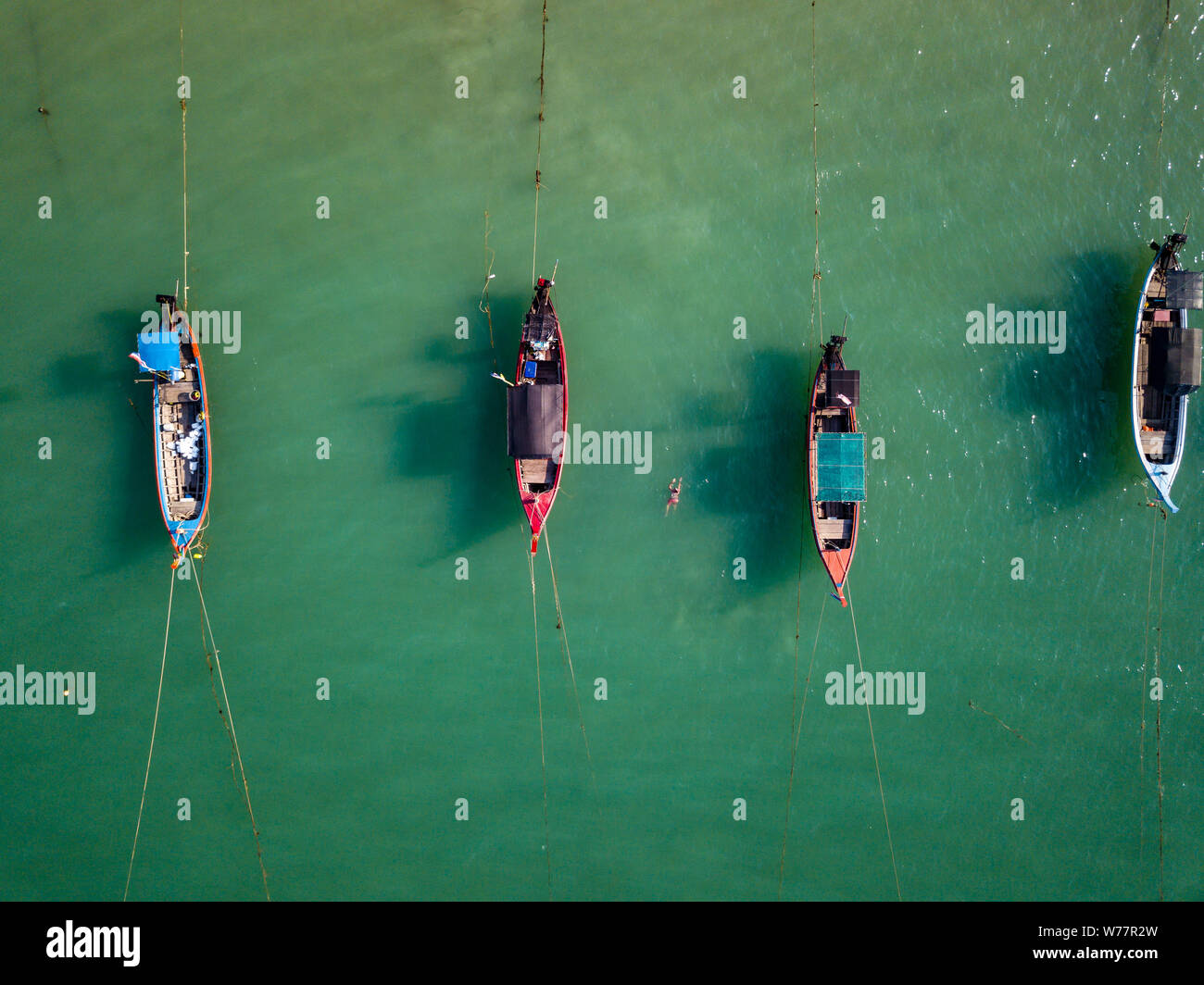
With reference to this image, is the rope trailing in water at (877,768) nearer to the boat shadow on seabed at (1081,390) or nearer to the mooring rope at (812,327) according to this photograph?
the mooring rope at (812,327)

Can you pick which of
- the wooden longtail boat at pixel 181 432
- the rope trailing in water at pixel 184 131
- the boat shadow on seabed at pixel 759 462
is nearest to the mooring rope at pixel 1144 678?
the boat shadow on seabed at pixel 759 462

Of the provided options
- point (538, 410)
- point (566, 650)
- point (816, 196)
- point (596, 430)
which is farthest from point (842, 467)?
point (566, 650)

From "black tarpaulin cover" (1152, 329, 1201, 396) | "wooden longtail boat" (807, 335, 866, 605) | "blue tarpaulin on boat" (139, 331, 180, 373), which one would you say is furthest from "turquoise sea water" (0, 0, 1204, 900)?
"black tarpaulin cover" (1152, 329, 1201, 396)

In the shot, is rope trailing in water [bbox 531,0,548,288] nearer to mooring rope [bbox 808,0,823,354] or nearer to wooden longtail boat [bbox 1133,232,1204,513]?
mooring rope [bbox 808,0,823,354]

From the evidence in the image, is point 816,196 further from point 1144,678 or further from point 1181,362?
point 1144,678
